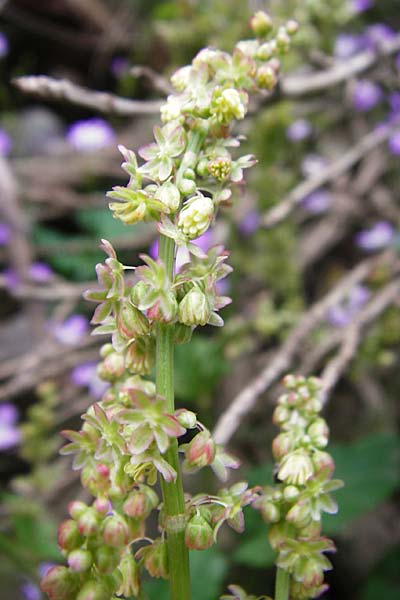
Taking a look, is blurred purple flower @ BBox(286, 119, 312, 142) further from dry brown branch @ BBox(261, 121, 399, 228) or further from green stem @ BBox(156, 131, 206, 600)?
green stem @ BBox(156, 131, 206, 600)

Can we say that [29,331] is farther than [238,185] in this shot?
Yes

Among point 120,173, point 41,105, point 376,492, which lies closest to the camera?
point 376,492

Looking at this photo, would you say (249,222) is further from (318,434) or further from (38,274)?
(318,434)

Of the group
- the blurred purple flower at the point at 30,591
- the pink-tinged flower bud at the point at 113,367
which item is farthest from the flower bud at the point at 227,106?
the blurred purple flower at the point at 30,591

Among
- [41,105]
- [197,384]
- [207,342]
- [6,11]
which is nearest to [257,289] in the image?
[207,342]

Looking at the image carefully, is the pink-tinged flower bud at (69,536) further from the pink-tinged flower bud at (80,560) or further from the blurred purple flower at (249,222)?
the blurred purple flower at (249,222)

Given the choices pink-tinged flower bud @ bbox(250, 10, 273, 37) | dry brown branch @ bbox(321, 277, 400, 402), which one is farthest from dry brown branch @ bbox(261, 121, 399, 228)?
pink-tinged flower bud @ bbox(250, 10, 273, 37)

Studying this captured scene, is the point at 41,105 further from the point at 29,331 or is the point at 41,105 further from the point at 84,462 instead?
the point at 84,462
